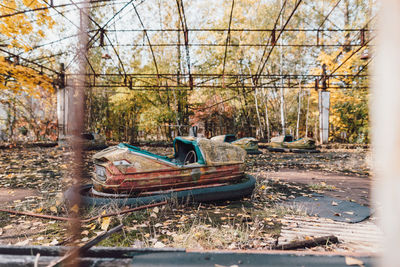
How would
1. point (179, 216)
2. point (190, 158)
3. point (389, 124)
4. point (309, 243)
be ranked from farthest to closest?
point (190, 158) → point (179, 216) → point (309, 243) → point (389, 124)

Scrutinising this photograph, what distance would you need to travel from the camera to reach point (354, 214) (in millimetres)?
2805

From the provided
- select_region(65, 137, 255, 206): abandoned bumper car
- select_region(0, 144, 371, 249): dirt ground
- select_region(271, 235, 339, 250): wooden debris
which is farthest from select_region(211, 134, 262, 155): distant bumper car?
select_region(271, 235, 339, 250): wooden debris

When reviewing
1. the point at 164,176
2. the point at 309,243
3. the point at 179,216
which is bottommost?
the point at 179,216

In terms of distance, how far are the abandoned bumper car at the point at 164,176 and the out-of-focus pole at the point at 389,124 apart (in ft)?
8.98

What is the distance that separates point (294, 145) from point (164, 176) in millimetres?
8756

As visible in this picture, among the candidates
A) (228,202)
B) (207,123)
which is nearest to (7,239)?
(228,202)

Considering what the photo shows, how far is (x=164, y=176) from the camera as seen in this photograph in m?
3.10

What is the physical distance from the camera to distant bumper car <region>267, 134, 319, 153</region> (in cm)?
1008

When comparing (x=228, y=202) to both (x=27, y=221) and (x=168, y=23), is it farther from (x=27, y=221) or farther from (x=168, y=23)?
(x=168, y=23)

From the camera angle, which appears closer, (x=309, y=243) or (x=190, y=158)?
(x=309, y=243)

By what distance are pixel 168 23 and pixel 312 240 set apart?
12433 mm

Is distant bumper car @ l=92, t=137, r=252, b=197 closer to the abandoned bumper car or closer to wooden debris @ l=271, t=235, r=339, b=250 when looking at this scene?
the abandoned bumper car

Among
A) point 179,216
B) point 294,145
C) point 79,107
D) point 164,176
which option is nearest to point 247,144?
point 294,145

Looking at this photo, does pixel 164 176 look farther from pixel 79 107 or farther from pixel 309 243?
pixel 79 107
